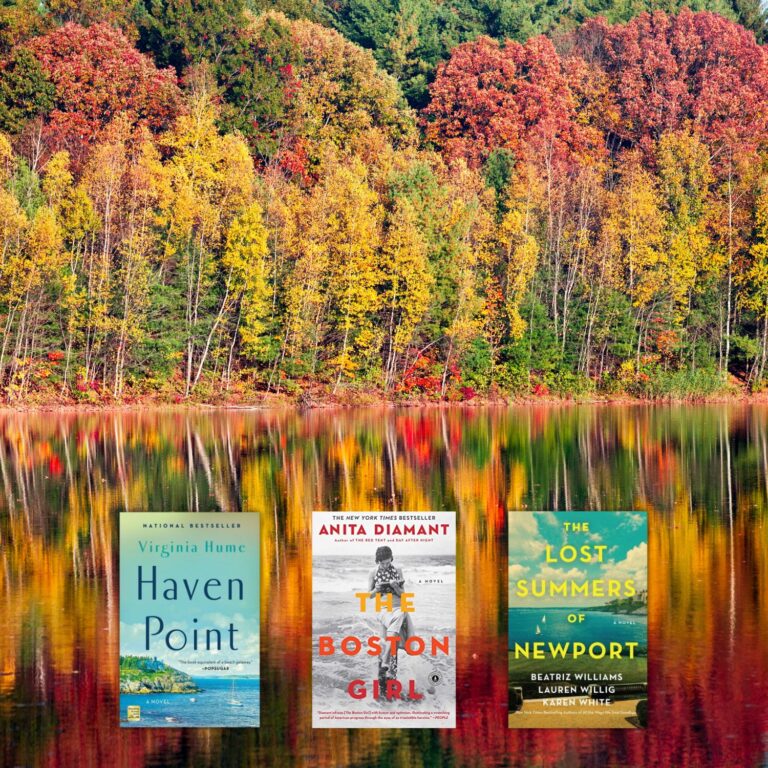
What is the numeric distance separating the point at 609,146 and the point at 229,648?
7360cm

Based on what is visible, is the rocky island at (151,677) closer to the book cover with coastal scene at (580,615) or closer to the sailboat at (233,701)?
the sailboat at (233,701)

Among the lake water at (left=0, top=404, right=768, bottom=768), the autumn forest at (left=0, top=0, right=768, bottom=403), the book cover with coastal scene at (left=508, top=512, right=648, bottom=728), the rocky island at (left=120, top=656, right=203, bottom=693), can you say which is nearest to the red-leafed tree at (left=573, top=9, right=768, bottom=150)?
the autumn forest at (left=0, top=0, right=768, bottom=403)

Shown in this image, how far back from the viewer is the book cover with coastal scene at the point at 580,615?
31.9ft

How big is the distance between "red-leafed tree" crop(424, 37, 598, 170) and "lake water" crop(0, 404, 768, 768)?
31623 mm

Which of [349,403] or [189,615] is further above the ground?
[349,403]

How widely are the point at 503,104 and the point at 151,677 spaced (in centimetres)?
6535

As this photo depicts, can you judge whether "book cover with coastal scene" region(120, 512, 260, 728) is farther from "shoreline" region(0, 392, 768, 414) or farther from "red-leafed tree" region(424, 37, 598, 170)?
"red-leafed tree" region(424, 37, 598, 170)

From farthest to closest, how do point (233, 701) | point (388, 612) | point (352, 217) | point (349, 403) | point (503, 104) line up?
1. point (503, 104)
2. point (352, 217)
3. point (349, 403)
4. point (233, 701)
5. point (388, 612)

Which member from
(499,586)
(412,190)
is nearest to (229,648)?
(499,586)

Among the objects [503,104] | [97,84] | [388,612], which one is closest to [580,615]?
[388,612]

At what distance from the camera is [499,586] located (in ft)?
54.4

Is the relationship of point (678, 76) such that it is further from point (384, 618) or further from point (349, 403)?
point (384, 618)

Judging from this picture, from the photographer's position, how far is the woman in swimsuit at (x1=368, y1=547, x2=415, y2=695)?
30.5 ft

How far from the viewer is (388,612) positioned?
946cm
